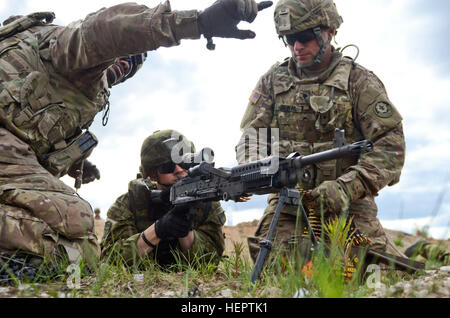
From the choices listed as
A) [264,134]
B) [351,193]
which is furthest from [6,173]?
[351,193]

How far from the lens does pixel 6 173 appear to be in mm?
3783

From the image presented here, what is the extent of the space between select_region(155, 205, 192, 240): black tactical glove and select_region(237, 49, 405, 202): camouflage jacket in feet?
3.66

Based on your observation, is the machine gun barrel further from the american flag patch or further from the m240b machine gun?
the american flag patch

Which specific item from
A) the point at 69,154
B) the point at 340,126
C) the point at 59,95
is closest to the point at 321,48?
the point at 340,126

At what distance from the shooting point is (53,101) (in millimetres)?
4180

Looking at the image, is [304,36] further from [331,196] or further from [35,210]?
[35,210]

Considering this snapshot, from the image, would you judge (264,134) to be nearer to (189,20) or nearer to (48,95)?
(189,20)

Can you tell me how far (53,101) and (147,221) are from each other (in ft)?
4.53

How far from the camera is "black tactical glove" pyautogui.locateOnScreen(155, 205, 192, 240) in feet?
12.9

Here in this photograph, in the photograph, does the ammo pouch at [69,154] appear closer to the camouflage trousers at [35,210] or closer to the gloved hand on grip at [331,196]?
the camouflage trousers at [35,210]

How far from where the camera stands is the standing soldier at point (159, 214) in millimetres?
4270

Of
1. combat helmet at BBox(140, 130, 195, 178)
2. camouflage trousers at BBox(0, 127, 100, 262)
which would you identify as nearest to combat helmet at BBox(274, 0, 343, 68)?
combat helmet at BBox(140, 130, 195, 178)

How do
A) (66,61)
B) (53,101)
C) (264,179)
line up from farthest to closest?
1. (53,101)
2. (66,61)
3. (264,179)
